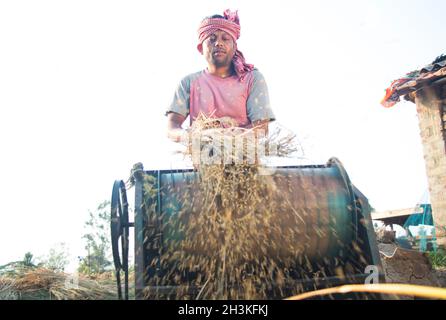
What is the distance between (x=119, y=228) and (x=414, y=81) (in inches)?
305

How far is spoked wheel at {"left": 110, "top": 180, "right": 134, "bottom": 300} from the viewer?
2971mm

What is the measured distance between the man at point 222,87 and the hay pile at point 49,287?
60.0 inches

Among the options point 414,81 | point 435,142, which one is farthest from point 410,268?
point 414,81

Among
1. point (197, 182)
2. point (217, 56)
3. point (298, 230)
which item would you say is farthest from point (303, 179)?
point (217, 56)

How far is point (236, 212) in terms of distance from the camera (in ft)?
9.69

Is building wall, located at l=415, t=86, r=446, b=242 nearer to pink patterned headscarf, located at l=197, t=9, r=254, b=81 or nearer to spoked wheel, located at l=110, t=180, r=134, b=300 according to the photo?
pink patterned headscarf, located at l=197, t=9, r=254, b=81

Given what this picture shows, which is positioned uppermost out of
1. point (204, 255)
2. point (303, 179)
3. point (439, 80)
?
point (439, 80)

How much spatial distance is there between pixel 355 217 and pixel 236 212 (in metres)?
0.93

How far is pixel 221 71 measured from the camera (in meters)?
4.14

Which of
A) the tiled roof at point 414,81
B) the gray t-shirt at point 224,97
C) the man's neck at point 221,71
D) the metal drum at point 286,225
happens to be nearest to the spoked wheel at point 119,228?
the metal drum at point 286,225

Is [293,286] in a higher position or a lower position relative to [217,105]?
lower

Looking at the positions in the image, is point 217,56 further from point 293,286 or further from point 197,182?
point 293,286

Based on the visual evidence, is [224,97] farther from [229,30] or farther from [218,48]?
[229,30]

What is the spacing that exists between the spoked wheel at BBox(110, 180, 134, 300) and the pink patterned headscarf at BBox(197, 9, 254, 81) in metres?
1.67
